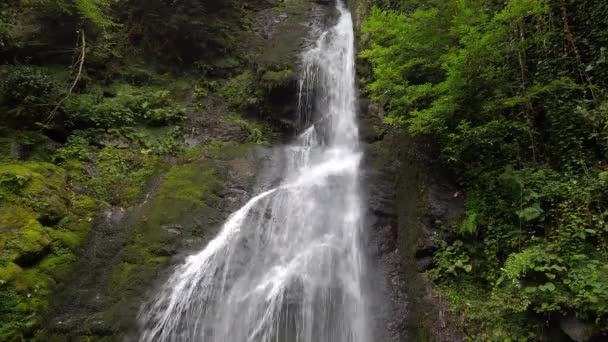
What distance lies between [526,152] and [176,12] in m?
11.0

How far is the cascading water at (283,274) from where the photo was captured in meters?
5.78

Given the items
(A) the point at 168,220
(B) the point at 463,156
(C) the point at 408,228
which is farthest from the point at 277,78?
(C) the point at 408,228

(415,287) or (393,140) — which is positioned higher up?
(393,140)

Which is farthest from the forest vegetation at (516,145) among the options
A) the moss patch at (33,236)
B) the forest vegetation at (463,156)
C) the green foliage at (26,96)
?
the green foliage at (26,96)

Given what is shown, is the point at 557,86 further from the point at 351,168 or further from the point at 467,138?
the point at 351,168

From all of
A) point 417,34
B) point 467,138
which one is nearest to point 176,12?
point 417,34

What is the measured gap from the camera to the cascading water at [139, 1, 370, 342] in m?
5.78

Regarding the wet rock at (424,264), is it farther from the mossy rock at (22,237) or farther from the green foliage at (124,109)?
the green foliage at (124,109)

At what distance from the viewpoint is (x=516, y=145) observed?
5910mm

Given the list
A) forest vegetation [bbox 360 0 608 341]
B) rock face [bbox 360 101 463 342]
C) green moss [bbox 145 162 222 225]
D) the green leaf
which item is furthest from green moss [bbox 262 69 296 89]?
the green leaf

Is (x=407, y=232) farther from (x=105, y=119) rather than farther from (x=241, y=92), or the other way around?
(x=105, y=119)

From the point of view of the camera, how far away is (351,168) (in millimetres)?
9117

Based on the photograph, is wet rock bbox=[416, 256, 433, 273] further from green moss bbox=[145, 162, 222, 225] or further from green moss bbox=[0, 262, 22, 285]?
green moss bbox=[0, 262, 22, 285]

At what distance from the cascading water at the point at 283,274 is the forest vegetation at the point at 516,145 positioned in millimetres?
1802
